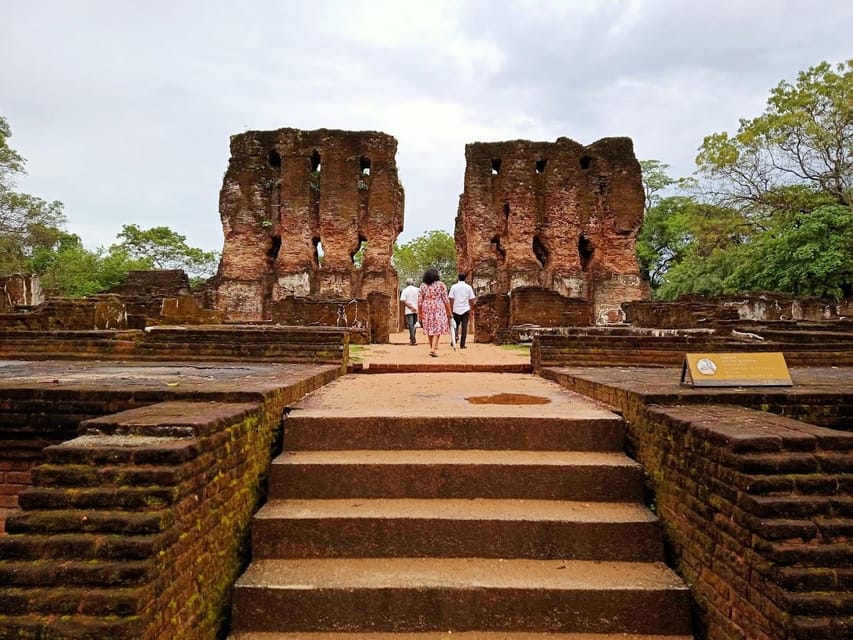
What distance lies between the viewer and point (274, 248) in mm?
22297

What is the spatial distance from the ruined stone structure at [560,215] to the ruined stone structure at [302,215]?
4035 mm

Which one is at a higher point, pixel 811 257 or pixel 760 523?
pixel 811 257

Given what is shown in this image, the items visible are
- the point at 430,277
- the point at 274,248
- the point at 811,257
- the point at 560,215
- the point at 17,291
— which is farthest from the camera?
the point at 560,215

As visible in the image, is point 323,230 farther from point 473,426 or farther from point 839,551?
point 839,551

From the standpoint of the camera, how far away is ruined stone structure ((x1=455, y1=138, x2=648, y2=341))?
21859 mm

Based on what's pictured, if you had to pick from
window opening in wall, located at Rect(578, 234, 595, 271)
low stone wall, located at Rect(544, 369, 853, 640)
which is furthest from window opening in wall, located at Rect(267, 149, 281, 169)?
low stone wall, located at Rect(544, 369, 853, 640)

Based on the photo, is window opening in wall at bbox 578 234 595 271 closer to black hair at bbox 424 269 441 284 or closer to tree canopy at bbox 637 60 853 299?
tree canopy at bbox 637 60 853 299

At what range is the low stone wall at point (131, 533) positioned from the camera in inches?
70.3

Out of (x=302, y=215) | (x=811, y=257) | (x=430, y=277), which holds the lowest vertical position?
(x=430, y=277)

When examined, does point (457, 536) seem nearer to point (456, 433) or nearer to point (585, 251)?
point (456, 433)

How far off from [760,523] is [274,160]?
75.8 feet

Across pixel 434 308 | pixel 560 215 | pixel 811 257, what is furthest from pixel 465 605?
pixel 560 215

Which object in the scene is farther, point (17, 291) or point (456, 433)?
point (17, 291)

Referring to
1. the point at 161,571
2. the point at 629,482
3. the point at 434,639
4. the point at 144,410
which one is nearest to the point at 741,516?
the point at 629,482
